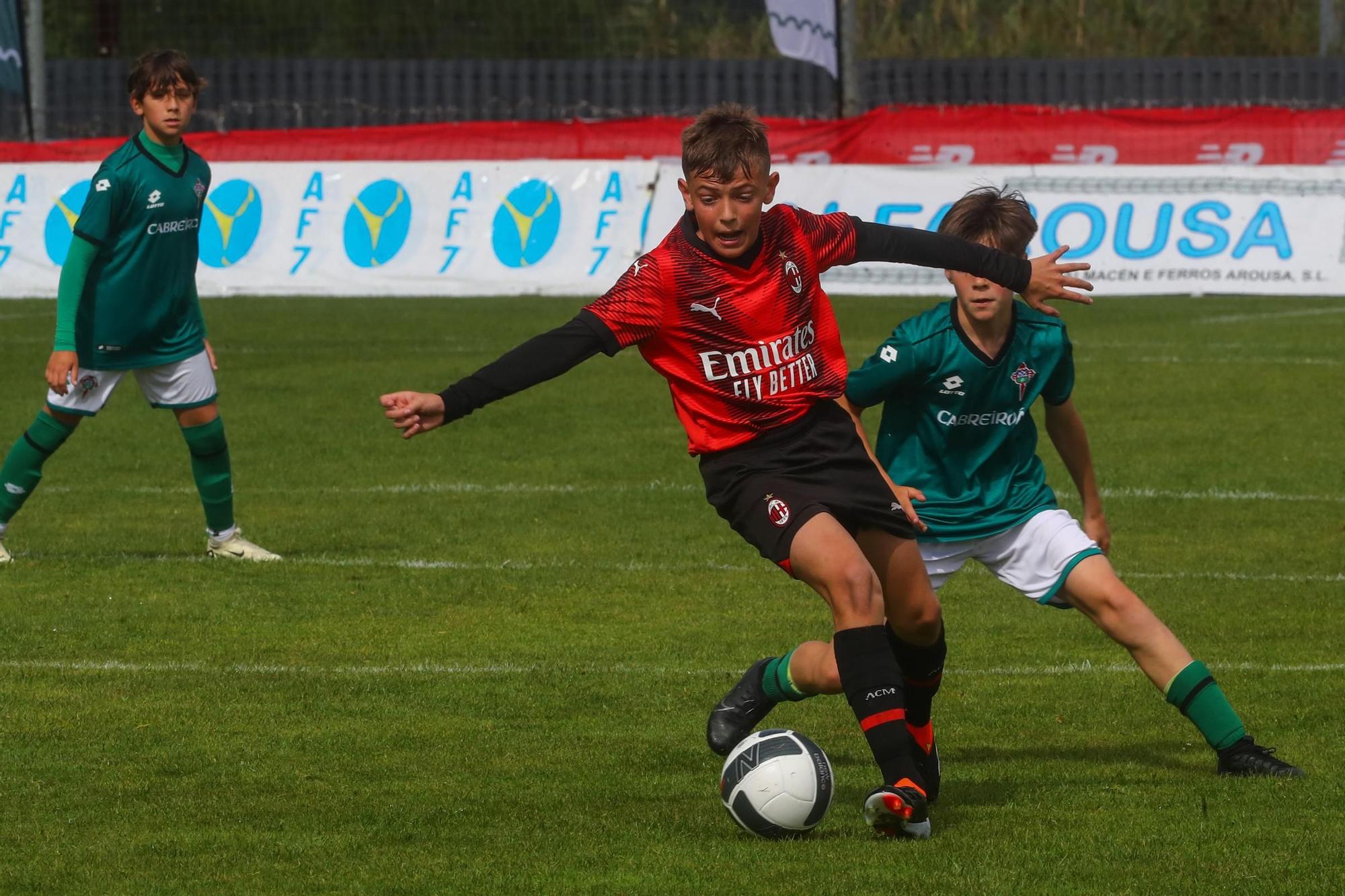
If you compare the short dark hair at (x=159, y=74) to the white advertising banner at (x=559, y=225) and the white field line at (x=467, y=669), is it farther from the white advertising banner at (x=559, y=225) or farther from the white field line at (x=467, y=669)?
the white advertising banner at (x=559, y=225)

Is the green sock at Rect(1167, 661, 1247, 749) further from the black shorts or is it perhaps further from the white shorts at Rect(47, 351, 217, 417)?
the white shorts at Rect(47, 351, 217, 417)

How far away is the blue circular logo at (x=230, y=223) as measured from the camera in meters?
21.2

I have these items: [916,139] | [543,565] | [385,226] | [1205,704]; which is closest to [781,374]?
[1205,704]

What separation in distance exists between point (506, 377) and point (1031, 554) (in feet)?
5.37

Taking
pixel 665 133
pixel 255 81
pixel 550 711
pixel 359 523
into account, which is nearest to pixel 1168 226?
pixel 665 133

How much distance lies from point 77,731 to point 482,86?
27989 mm

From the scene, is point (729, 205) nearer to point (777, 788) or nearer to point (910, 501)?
point (910, 501)

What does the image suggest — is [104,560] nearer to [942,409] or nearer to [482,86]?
[942,409]

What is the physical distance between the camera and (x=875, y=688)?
5047mm

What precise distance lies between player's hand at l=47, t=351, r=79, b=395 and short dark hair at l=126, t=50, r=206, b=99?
1.10 metres

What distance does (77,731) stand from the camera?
20.2 feet

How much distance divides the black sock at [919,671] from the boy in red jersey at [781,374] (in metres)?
0.06

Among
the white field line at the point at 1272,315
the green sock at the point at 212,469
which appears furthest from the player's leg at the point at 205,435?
the white field line at the point at 1272,315

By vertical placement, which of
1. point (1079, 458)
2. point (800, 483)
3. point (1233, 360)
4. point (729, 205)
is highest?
point (729, 205)
